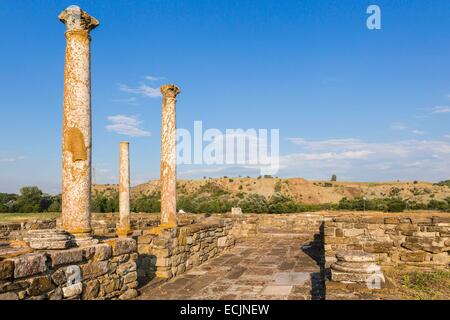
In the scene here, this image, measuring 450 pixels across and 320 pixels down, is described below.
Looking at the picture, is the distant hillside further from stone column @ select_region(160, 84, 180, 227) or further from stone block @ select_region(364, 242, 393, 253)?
stone block @ select_region(364, 242, 393, 253)

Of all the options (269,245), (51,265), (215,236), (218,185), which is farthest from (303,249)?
(218,185)

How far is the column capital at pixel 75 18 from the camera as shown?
6.16 meters

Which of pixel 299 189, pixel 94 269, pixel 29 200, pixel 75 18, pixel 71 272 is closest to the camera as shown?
pixel 71 272

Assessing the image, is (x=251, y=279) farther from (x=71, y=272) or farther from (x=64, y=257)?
(x=64, y=257)

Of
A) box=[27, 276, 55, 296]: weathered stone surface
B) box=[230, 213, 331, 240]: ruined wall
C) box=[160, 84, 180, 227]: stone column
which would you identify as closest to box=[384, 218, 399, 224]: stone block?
box=[160, 84, 180, 227]: stone column

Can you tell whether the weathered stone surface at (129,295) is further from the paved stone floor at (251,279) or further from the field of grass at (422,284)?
the field of grass at (422,284)

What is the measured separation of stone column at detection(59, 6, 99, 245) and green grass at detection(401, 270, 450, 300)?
4959 millimetres

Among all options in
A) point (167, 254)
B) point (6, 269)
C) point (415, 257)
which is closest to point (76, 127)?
point (6, 269)

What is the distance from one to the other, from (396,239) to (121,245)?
6.26 meters

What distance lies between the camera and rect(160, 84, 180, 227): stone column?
9.66m

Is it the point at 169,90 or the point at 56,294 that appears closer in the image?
the point at 56,294

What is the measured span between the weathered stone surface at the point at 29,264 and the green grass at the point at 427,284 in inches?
192

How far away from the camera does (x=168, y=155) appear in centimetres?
965

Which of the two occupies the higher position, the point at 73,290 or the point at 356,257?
the point at 356,257
